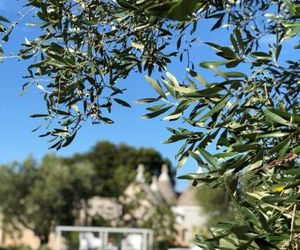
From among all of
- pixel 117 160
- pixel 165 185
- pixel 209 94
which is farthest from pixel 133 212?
pixel 209 94

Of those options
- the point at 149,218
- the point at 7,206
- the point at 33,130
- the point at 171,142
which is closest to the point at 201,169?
the point at 171,142

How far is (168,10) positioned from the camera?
6.10ft

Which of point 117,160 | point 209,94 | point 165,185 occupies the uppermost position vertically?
point 117,160

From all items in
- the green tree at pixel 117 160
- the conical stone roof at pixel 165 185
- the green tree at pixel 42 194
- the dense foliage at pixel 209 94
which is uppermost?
Result: the green tree at pixel 117 160

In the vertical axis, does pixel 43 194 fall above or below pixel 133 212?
above

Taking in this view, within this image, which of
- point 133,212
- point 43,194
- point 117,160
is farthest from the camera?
point 117,160

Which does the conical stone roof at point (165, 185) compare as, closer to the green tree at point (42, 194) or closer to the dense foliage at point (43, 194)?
the dense foliage at point (43, 194)

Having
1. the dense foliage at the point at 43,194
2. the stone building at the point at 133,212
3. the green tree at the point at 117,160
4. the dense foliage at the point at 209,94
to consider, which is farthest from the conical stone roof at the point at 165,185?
the dense foliage at the point at 209,94

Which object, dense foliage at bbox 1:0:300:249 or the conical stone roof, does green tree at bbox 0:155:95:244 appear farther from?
dense foliage at bbox 1:0:300:249

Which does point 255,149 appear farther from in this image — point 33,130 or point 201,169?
point 33,130

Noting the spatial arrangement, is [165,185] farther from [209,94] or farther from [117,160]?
[209,94]

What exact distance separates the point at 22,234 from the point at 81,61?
50.9 m

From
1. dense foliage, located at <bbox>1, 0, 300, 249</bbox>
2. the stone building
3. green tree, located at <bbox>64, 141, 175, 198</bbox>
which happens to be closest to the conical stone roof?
green tree, located at <bbox>64, 141, 175, 198</bbox>

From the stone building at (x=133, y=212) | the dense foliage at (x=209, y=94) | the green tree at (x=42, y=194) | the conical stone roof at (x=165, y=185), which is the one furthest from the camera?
the conical stone roof at (x=165, y=185)
